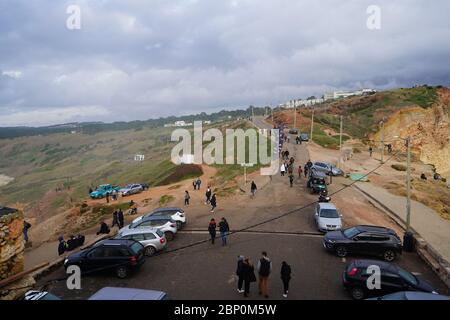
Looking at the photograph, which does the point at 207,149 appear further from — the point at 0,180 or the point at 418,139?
the point at 0,180

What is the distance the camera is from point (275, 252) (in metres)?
20.0

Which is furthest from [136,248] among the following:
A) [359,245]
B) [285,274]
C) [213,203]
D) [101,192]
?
[101,192]

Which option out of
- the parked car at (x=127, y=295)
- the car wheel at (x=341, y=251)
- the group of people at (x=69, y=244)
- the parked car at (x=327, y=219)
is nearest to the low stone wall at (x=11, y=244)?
the group of people at (x=69, y=244)

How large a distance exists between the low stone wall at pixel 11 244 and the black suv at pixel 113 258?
7.29 feet

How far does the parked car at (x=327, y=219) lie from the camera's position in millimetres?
23250

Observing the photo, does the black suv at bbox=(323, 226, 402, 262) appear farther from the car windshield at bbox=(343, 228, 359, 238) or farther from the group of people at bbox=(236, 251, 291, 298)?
the group of people at bbox=(236, 251, 291, 298)

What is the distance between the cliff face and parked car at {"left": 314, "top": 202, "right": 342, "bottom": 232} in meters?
62.4

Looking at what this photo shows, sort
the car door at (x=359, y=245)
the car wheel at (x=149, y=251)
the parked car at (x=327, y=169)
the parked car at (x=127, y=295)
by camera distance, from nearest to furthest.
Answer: the parked car at (x=127, y=295) < the car door at (x=359, y=245) < the car wheel at (x=149, y=251) < the parked car at (x=327, y=169)

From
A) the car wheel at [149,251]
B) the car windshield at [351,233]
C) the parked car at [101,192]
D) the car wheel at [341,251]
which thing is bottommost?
the parked car at [101,192]

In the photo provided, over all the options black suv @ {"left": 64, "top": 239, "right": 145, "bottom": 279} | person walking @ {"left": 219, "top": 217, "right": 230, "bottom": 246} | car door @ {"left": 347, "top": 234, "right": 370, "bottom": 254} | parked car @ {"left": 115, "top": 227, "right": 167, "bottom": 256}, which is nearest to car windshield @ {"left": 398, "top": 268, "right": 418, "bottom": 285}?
car door @ {"left": 347, "top": 234, "right": 370, "bottom": 254}

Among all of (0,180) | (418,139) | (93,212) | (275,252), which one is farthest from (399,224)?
(0,180)

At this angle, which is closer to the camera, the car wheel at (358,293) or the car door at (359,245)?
the car wheel at (358,293)

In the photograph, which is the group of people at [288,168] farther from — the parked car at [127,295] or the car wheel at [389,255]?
the parked car at [127,295]

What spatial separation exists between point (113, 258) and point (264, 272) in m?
7.13
